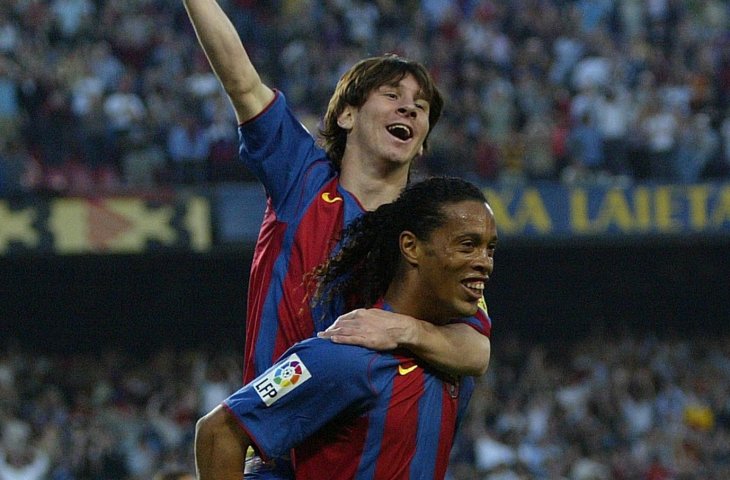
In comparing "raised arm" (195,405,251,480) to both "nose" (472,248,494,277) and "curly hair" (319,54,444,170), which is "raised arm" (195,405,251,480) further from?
"curly hair" (319,54,444,170)

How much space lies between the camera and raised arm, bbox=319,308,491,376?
139 inches

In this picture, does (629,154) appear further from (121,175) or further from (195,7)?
(195,7)

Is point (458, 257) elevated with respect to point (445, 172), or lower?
elevated

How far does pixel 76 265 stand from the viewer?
17.2 meters

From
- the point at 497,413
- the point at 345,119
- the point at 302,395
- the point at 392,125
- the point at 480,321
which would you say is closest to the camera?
the point at 302,395

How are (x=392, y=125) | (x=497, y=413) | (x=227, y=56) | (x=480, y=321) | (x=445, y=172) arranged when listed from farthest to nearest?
(x=445, y=172) → (x=497, y=413) → (x=392, y=125) → (x=227, y=56) → (x=480, y=321)

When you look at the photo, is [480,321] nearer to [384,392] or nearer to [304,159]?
[384,392]

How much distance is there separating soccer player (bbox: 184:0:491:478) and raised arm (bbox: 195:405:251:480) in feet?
1.65

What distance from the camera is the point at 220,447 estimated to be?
138 inches

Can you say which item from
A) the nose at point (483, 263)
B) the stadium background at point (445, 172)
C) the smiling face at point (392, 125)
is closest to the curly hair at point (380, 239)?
the nose at point (483, 263)

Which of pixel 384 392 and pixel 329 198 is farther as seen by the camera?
pixel 329 198

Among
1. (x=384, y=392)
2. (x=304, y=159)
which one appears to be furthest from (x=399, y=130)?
(x=384, y=392)

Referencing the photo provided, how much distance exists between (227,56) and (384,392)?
4.04 ft

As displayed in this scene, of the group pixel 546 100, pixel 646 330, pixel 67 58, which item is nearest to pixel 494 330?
pixel 646 330
